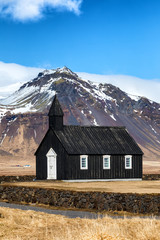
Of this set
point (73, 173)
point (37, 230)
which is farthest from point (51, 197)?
point (73, 173)

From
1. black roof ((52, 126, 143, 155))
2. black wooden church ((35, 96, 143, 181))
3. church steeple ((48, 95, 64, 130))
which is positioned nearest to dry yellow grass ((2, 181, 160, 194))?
black wooden church ((35, 96, 143, 181))

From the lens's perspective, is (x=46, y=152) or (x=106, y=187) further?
(x=46, y=152)

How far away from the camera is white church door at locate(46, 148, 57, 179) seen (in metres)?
54.8

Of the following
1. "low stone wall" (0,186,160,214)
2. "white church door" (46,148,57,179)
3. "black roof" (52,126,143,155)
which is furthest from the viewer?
"white church door" (46,148,57,179)

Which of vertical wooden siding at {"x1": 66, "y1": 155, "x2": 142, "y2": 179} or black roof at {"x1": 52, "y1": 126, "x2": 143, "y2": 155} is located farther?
black roof at {"x1": 52, "y1": 126, "x2": 143, "y2": 155}

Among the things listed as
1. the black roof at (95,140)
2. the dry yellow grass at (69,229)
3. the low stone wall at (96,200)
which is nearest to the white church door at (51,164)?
the black roof at (95,140)

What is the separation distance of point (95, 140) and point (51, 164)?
20.4 feet

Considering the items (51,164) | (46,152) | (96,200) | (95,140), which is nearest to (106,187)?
(96,200)

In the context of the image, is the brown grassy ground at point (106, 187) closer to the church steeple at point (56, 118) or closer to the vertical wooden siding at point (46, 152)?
the vertical wooden siding at point (46, 152)

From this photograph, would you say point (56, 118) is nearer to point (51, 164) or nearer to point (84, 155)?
point (51, 164)

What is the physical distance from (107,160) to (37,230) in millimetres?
38058

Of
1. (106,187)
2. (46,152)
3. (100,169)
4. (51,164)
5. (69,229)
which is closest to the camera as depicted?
(69,229)

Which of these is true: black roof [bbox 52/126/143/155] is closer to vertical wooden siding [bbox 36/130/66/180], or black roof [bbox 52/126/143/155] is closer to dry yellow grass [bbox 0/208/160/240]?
vertical wooden siding [bbox 36/130/66/180]

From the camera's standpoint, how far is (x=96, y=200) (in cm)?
2817
